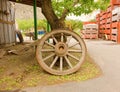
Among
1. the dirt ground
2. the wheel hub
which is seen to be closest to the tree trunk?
the wheel hub

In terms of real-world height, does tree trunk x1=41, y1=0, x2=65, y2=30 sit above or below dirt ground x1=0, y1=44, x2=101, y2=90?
above

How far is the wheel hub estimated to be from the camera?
5070 mm

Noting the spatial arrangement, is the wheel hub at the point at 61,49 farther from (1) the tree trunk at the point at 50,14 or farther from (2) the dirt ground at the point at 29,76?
(1) the tree trunk at the point at 50,14

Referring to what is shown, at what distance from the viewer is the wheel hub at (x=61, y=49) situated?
5070 millimetres

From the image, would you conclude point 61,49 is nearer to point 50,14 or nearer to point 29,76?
point 29,76

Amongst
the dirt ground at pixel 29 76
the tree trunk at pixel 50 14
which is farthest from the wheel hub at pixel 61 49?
the tree trunk at pixel 50 14

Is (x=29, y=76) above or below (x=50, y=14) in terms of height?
below

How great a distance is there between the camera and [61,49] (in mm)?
5102

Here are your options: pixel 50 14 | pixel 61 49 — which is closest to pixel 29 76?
pixel 61 49

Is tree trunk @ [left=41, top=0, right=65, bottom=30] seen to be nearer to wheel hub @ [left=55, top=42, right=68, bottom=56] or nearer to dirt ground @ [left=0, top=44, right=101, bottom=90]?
wheel hub @ [left=55, top=42, right=68, bottom=56]

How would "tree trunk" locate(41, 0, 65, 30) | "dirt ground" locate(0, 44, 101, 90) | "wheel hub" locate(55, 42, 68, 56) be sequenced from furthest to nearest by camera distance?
"tree trunk" locate(41, 0, 65, 30) → "wheel hub" locate(55, 42, 68, 56) → "dirt ground" locate(0, 44, 101, 90)

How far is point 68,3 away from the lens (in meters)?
7.35

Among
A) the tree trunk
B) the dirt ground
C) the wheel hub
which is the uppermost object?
the tree trunk

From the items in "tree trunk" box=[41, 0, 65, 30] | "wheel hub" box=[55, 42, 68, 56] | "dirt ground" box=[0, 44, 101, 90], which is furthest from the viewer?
"tree trunk" box=[41, 0, 65, 30]
